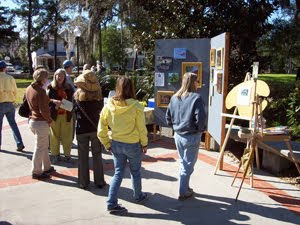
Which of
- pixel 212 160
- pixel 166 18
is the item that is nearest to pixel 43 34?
pixel 166 18

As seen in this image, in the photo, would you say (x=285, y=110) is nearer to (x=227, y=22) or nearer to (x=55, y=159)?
(x=227, y=22)

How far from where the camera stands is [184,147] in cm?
491

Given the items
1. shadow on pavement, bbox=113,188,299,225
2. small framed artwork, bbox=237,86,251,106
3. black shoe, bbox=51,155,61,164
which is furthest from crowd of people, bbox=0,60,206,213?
small framed artwork, bbox=237,86,251,106

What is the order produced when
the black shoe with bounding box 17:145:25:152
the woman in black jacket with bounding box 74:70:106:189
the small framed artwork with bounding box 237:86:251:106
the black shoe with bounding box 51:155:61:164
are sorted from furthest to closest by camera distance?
the black shoe with bounding box 17:145:25:152, the black shoe with bounding box 51:155:61:164, the small framed artwork with bounding box 237:86:251:106, the woman in black jacket with bounding box 74:70:106:189

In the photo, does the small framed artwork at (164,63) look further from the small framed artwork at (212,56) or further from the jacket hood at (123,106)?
the jacket hood at (123,106)

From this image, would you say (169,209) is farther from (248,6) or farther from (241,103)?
(248,6)

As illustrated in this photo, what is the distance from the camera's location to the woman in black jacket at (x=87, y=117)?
5195 mm

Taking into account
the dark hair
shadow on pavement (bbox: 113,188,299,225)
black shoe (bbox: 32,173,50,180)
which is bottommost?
shadow on pavement (bbox: 113,188,299,225)

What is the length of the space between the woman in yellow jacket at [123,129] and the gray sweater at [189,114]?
0.53 meters

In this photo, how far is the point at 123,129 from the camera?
452cm

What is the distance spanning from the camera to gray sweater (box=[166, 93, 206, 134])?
469cm

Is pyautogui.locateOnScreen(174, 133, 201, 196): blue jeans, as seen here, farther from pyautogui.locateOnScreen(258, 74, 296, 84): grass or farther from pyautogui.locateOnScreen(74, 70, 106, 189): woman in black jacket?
pyautogui.locateOnScreen(258, 74, 296, 84): grass

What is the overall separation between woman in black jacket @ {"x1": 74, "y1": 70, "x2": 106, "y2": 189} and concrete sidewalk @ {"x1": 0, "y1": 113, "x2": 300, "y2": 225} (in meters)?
0.33

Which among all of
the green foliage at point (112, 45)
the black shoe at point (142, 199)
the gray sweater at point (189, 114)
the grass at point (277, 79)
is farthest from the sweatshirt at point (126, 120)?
the green foliage at point (112, 45)
